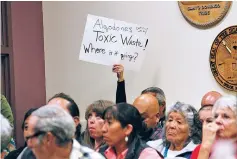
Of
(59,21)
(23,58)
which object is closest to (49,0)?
(59,21)

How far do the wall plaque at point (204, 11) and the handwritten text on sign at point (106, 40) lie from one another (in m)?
0.45

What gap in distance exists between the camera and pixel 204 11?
3.50 metres

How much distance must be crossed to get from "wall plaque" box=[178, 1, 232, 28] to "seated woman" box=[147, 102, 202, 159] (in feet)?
3.33

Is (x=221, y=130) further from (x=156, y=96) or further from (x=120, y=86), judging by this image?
(x=120, y=86)

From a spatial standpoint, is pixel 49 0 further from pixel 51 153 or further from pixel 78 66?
pixel 51 153

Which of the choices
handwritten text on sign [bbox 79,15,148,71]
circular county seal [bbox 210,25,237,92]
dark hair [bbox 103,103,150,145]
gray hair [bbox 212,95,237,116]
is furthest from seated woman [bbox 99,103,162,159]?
circular county seal [bbox 210,25,237,92]

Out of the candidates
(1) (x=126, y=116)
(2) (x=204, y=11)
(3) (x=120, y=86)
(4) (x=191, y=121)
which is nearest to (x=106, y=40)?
(3) (x=120, y=86)

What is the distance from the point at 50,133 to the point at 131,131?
24.8 inches

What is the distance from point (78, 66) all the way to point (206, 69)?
4.36 feet

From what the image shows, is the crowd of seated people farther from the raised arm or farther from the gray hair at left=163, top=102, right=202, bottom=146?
the raised arm

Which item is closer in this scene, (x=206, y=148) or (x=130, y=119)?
(x=206, y=148)

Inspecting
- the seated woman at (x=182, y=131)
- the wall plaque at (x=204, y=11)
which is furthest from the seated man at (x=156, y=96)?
the wall plaque at (x=204, y=11)

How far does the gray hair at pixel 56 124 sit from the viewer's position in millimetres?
1834

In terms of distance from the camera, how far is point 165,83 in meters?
3.73
